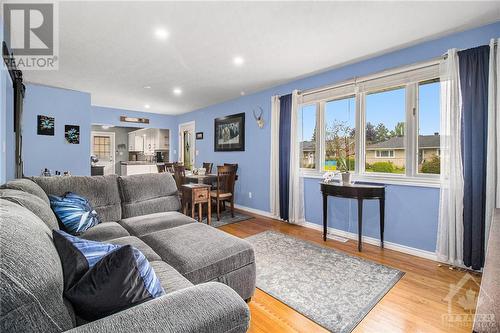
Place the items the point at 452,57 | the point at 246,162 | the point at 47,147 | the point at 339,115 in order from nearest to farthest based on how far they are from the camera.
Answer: the point at 452,57 → the point at 339,115 → the point at 47,147 → the point at 246,162

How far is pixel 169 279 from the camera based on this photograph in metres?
1.34

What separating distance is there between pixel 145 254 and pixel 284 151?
10.1 ft

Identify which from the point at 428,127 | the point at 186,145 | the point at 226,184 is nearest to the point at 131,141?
the point at 186,145

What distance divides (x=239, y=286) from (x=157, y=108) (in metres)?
5.90

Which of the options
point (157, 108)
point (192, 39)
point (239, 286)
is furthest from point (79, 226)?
point (157, 108)

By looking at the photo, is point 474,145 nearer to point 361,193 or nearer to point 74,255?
point 361,193

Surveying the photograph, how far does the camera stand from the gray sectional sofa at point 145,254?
60cm

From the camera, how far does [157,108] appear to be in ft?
21.7

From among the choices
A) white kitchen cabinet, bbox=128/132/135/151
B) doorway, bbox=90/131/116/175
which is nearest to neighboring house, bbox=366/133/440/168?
white kitchen cabinet, bbox=128/132/135/151

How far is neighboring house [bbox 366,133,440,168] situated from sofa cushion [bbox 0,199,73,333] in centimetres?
350

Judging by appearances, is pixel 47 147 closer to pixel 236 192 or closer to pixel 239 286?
pixel 236 192

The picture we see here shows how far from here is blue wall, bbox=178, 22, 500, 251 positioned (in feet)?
9.06

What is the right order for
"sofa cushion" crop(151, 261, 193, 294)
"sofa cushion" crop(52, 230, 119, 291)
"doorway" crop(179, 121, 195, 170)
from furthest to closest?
"doorway" crop(179, 121, 195, 170)
"sofa cushion" crop(151, 261, 193, 294)
"sofa cushion" crop(52, 230, 119, 291)

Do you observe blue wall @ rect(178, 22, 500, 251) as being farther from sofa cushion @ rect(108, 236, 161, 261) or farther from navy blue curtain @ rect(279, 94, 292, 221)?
sofa cushion @ rect(108, 236, 161, 261)
